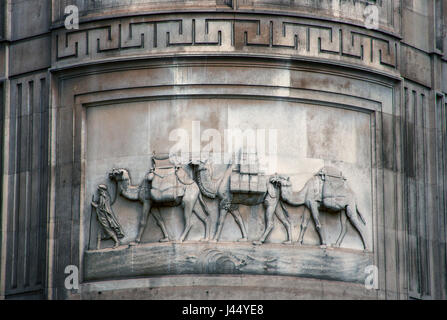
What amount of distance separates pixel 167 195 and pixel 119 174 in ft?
4.78

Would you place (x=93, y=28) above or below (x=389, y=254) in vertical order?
above

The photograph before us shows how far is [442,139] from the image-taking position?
158 ft

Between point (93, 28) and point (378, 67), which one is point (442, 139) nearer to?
point (378, 67)

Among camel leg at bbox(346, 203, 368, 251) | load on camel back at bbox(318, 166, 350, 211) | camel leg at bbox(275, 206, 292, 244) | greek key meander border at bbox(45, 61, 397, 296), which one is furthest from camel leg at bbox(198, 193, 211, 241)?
camel leg at bbox(346, 203, 368, 251)

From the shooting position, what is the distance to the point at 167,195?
145ft

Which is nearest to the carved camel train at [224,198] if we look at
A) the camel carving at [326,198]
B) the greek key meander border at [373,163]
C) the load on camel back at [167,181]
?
the camel carving at [326,198]

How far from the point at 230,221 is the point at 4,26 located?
9.21 meters

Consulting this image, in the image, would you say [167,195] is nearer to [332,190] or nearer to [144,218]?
[144,218]

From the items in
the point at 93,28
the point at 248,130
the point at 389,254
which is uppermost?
the point at 93,28

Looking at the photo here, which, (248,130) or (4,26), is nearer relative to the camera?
(248,130)

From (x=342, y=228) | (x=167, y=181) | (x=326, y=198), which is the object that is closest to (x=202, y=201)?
(x=167, y=181)

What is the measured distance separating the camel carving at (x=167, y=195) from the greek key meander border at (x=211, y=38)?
3335mm

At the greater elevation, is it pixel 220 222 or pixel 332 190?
pixel 332 190

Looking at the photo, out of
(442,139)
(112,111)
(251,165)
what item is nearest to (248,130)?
(251,165)
